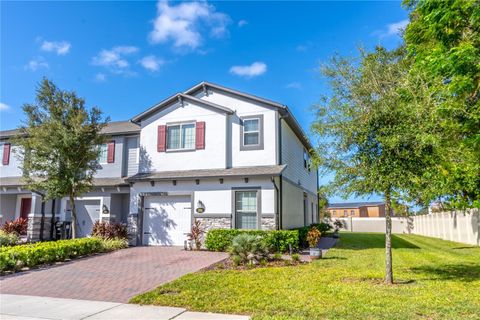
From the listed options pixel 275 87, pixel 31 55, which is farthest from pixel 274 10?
pixel 31 55

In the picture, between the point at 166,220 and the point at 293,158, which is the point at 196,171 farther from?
the point at 293,158

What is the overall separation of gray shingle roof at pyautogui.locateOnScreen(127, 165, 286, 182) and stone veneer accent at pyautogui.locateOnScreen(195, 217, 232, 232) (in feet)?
6.57

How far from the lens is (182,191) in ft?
52.0

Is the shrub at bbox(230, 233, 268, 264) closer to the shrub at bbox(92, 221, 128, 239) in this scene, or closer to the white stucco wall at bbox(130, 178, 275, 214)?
the white stucco wall at bbox(130, 178, 275, 214)

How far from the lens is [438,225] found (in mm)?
23312

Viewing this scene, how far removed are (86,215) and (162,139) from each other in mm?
6712

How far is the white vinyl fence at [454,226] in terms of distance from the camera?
1733 cm

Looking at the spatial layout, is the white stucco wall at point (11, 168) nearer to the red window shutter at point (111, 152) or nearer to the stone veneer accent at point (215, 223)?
the red window shutter at point (111, 152)

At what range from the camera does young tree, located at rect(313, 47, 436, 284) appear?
7.84m

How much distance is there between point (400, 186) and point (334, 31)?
373 inches

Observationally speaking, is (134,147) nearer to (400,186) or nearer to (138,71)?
(138,71)

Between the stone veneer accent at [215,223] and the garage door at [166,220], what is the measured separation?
3.08 ft

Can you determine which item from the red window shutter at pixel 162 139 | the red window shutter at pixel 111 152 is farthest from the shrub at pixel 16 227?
the red window shutter at pixel 162 139

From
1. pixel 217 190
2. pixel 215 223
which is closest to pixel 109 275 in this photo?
pixel 215 223
